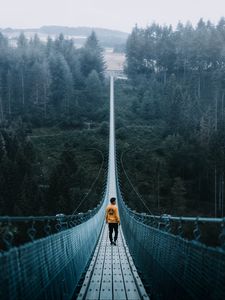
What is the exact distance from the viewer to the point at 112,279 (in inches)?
391

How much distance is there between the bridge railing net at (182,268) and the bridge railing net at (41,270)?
1330 millimetres

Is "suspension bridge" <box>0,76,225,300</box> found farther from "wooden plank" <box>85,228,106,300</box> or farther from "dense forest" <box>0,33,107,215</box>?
"dense forest" <box>0,33,107,215</box>

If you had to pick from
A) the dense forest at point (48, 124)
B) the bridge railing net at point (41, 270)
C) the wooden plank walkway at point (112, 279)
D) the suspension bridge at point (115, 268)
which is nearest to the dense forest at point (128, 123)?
the dense forest at point (48, 124)

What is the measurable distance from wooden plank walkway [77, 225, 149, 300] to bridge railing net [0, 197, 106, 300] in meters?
0.43

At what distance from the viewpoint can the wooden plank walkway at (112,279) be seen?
26.9 feet

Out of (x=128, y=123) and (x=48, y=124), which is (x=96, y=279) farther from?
(x=128, y=123)

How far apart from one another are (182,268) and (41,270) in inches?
58.7

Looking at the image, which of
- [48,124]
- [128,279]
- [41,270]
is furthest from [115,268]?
[48,124]

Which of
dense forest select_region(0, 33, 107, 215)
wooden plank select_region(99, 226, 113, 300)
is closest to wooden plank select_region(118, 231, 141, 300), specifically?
wooden plank select_region(99, 226, 113, 300)

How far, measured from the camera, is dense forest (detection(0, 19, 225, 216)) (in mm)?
59094

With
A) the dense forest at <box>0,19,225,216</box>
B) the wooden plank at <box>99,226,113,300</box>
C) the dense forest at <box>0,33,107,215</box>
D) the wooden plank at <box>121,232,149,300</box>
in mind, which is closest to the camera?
the wooden plank at <box>99,226,113,300</box>

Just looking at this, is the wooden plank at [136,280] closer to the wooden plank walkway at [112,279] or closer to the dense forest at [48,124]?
the wooden plank walkway at [112,279]

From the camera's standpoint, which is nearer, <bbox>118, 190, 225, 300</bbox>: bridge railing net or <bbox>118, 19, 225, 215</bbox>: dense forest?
<bbox>118, 190, 225, 300</bbox>: bridge railing net

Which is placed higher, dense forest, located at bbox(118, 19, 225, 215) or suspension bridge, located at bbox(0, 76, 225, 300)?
dense forest, located at bbox(118, 19, 225, 215)
